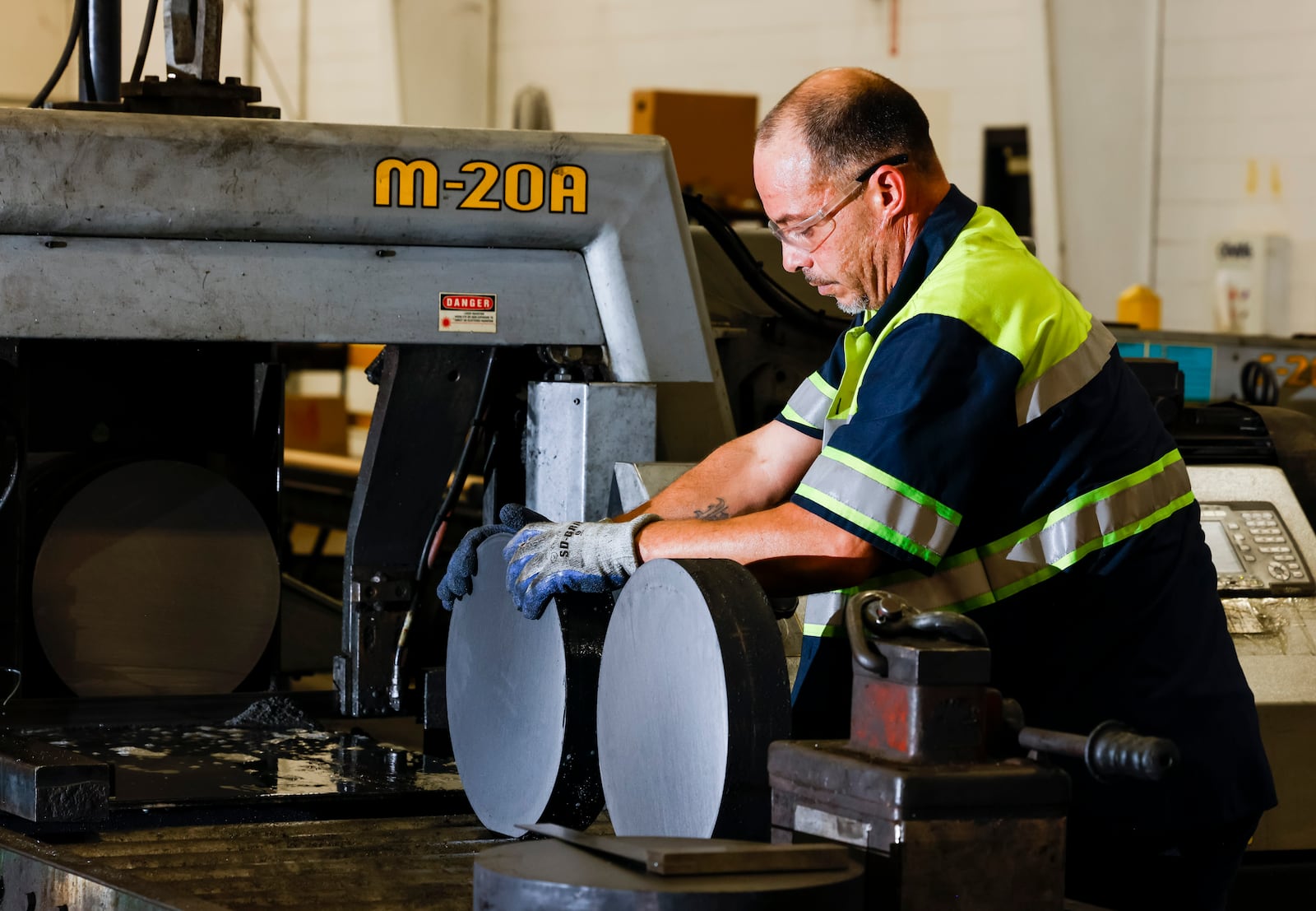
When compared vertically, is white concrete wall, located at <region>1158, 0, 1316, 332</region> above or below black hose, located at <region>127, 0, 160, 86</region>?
above

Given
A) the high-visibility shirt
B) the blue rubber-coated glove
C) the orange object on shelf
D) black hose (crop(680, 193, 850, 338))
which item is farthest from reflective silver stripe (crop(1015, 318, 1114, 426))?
the orange object on shelf

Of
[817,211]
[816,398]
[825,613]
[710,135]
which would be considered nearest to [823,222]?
[817,211]

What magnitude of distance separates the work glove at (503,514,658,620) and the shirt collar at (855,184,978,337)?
11.9 inches

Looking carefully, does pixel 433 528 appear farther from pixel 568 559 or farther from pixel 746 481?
pixel 568 559

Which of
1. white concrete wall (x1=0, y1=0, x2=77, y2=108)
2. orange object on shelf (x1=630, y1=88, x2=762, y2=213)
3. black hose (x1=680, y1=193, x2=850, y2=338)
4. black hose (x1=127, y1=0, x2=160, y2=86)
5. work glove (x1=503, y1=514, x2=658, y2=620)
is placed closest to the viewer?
work glove (x1=503, y1=514, x2=658, y2=620)

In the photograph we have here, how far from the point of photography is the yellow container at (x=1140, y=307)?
18.2ft

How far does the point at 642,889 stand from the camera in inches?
45.0

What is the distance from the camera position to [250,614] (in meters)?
2.74

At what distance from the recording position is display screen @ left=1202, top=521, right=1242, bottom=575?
2.48 meters

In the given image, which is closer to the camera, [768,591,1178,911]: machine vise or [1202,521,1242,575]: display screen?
[768,591,1178,911]: machine vise

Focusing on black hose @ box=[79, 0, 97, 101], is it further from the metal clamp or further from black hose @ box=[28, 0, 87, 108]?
the metal clamp

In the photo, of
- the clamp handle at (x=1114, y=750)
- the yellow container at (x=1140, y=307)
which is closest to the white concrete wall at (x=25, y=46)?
the yellow container at (x=1140, y=307)

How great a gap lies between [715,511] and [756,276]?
89 centimetres

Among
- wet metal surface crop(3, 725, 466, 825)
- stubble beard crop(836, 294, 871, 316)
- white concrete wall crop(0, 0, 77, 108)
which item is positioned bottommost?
wet metal surface crop(3, 725, 466, 825)
